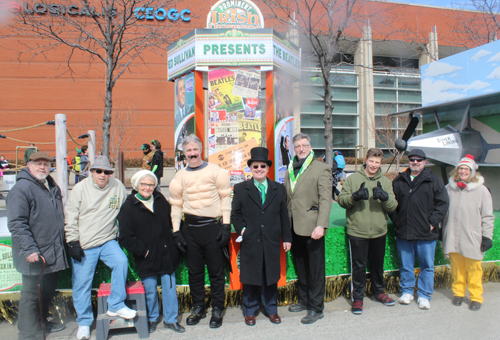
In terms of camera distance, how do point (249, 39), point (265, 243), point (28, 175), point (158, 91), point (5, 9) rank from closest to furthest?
1. point (28, 175)
2. point (265, 243)
3. point (249, 39)
4. point (5, 9)
5. point (158, 91)

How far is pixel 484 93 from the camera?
6012 mm

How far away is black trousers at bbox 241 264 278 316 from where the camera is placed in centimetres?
359

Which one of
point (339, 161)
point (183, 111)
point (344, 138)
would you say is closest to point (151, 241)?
point (183, 111)

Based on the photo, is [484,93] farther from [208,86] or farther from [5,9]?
[5,9]

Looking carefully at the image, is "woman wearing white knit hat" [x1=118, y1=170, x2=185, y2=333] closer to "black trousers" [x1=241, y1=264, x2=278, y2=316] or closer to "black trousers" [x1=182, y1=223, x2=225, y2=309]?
"black trousers" [x1=182, y1=223, x2=225, y2=309]

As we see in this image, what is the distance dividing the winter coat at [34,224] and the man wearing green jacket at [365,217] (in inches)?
115

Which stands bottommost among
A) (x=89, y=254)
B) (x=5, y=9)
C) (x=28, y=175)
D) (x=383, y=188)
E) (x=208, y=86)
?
(x=89, y=254)

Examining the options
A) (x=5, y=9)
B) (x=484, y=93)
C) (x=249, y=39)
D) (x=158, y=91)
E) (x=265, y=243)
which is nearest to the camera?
(x=265, y=243)

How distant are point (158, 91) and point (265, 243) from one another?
18629 millimetres

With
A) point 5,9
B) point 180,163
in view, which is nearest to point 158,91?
point 5,9

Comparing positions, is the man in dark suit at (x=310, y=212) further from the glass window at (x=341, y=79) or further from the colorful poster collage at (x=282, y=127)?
the glass window at (x=341, y=79)

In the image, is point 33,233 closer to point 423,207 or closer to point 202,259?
point 202,259

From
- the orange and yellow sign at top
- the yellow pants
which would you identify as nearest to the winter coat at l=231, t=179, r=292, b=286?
the yellow pants

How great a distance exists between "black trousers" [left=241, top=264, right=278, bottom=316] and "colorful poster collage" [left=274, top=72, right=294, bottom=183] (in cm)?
254
